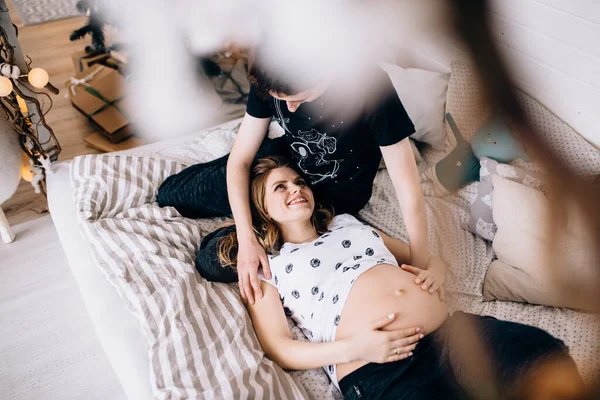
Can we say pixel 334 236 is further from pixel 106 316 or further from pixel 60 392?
pixel 60 392

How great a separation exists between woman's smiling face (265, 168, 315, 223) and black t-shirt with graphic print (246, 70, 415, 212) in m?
0.02

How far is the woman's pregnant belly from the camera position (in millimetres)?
388

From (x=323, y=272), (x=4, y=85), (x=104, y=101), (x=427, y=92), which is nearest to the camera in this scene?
(x=427, y=92)

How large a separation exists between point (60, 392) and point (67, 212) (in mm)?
332

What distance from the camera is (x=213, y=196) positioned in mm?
866

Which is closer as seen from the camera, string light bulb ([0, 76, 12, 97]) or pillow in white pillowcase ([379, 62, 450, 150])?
pillow in white pillowcase ([379, 62, 450, 150])

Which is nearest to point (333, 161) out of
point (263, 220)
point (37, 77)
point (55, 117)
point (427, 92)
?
point (263, 220)

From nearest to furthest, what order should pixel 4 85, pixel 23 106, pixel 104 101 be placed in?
1. pixel 4 85
2. pixel 23 106
3. pixel 104 101

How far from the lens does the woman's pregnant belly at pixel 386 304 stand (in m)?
0.39

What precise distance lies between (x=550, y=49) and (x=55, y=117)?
1.55 meters

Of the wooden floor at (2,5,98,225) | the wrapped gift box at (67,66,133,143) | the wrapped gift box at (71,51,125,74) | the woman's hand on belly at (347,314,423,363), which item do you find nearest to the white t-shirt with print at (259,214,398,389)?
the woman's hand on belly at (347,314,423,363)

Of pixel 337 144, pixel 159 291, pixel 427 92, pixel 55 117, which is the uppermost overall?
pixel 427 92

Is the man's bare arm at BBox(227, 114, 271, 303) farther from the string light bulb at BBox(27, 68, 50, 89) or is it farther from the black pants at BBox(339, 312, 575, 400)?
the string light bulb at BBox(27, 68, 50, 89)

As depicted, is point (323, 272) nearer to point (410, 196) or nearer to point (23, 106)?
point (410, 196)
